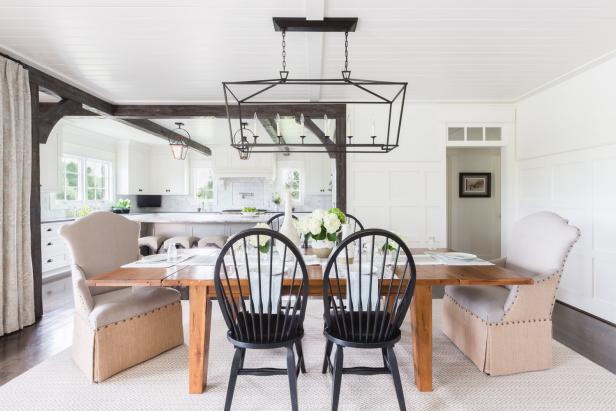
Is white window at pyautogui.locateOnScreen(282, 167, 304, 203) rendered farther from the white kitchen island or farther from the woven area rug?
the woven area rug

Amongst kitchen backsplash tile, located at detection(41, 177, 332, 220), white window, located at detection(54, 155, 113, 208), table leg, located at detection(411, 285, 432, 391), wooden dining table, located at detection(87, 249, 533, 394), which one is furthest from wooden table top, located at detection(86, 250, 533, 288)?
kitchen backsplash tile, located at detection(41, 177, 332, 220)

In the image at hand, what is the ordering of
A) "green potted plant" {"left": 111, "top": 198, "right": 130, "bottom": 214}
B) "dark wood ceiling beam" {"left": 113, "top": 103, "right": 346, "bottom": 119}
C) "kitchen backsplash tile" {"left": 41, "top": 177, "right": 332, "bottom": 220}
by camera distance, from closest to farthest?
"dark wood ceiling beam" {"left": 113, "top": 103, "right": 346, "bottom": 119} < "green potted plant" {"left": 111, "top": 198, "right": 130, "bottom": 214} < "kitchen backsplash tile" {"left": 41, "top": 177, "right": 332, "bottom": 220}

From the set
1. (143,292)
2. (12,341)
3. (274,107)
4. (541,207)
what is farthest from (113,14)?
(541,207)

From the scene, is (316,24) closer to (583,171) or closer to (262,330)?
(262,330)

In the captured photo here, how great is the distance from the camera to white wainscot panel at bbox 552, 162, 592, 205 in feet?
11.2

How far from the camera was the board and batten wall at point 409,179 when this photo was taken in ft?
14.9

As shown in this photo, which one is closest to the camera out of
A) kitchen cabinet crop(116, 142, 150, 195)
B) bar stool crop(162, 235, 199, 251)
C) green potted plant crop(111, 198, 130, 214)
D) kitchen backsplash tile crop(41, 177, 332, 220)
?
bar stool crop(162, 235, 199, 251)

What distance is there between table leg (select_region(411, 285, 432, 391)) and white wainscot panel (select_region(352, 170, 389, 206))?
257 centimetres

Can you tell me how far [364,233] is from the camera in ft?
5.17

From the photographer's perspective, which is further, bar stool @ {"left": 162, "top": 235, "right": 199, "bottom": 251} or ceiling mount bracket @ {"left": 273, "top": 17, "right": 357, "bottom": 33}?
bar stool @ {"left": 162, "top": 235, "right": 199, "bottom": 251}

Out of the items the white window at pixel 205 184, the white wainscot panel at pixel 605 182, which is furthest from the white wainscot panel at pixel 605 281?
the white window at pixel 205 184

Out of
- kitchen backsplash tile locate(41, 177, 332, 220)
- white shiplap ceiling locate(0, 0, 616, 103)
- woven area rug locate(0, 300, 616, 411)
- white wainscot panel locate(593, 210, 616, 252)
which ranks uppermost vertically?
white shiplap ceiling locate(0, 0, 616, 103)

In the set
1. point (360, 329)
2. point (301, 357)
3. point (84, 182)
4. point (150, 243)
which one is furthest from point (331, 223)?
point (84, 182)

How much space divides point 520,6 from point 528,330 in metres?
2.14
